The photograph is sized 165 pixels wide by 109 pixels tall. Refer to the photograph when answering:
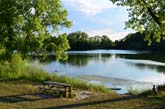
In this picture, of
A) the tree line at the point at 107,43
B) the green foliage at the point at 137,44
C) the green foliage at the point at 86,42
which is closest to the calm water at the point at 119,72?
the green foliage at the point at 137,44

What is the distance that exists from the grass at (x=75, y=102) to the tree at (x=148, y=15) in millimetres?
→ 4882

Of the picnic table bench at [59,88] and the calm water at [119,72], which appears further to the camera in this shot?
the calm water at [119,72]

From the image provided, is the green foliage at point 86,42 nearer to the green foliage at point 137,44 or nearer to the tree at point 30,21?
the green foliage at point 137,44

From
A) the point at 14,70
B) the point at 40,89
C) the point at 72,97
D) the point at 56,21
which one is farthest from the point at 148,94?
the point at 56,21

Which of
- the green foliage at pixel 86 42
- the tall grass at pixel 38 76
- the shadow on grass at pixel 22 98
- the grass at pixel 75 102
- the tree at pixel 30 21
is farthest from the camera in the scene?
the green foliage at pixel 86 42

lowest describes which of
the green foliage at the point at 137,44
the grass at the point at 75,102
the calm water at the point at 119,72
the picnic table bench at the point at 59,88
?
the calm water at the point at 119,72

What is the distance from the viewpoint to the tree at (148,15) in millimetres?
20734

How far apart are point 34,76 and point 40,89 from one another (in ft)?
20.9

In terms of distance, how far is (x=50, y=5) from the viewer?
34.6 meters

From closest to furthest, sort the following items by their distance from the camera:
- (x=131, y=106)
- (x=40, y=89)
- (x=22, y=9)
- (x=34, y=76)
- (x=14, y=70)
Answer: (x=131, y=106) → (x=40, y=89) → (x=34, y=76) → (x=14, y=70) → (x=22, y=9)

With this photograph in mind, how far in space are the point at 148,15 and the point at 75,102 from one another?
23.8 ft

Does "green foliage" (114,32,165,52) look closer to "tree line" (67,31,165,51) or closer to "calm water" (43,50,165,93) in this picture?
"tree line" (67,31,165,51)

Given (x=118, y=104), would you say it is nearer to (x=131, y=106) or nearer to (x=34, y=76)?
(x=131, y=106)

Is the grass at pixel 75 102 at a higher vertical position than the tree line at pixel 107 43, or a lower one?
lower
